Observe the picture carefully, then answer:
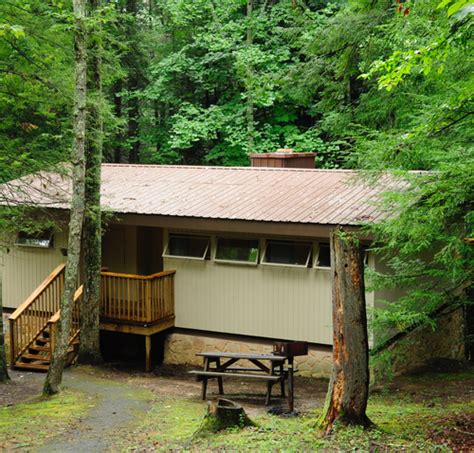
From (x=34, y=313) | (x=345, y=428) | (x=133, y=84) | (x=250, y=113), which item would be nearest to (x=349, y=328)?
(x=345, y=428)

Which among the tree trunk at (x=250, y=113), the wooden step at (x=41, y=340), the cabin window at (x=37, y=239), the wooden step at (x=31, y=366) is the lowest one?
the wooden step at (x=31, y=366)

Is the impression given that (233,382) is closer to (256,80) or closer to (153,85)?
(256,80)

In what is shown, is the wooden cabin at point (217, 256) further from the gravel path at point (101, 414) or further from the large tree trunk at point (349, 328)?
the large tree trunk at point (349, 328)

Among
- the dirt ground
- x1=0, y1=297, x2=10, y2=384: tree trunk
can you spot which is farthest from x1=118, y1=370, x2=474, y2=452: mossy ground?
x1=0, y1=297, x2=10, y2=384: tree trunk

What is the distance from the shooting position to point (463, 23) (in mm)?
6672

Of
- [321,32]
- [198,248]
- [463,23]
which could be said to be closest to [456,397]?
[198,248]

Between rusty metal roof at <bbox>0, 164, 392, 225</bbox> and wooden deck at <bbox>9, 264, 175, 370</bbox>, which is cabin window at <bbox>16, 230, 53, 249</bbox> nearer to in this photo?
rusty metal roof at <bbox>0, 164, 392, 225</bbox>

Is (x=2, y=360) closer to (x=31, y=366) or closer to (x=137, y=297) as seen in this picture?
(x=31, y=366)

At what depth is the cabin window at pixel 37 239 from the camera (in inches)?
688

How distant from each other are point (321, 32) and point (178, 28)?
15.5 m

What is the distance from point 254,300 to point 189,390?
2393 mm

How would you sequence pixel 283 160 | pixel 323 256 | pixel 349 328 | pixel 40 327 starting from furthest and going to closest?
pixel 283 160, pixel 40 327, pixel 323 256, pixel 349 328

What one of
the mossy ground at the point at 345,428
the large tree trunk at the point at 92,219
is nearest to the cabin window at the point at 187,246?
the large tree trunk at the point at 92,219

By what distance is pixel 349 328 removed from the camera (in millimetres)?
8289
